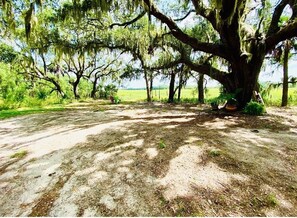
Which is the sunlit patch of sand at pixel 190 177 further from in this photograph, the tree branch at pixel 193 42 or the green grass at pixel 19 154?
the tree branch at pixel 193 42

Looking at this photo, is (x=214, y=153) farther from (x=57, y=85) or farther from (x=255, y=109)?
(x=57, y=85)

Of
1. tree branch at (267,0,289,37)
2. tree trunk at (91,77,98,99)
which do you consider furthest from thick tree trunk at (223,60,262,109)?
tree trunk at (91,77,98,99)

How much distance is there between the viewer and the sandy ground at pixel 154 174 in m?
2.25

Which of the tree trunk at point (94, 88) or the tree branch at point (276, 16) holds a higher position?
the tree branch at point (276, 16)

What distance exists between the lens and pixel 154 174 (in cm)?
288

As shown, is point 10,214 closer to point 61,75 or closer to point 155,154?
point 155,154

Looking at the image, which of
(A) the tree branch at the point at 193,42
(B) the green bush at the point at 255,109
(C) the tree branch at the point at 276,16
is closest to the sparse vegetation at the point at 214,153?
(B) the green bush at the point at 255,109

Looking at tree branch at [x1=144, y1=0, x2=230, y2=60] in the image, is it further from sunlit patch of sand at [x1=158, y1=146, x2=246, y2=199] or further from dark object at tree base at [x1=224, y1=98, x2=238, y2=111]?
sunlit patch of sand at [x1=158, y1=146, x2=246, y2=199]

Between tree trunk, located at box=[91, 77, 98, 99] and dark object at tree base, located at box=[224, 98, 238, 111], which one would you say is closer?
dark object at tree base, located at box=[224, 98, 238, 111]

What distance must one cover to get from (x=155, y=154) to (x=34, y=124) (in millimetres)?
5017

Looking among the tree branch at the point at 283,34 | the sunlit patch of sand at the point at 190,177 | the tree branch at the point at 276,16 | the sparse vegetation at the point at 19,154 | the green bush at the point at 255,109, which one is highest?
the tree branch at the point at 276,16

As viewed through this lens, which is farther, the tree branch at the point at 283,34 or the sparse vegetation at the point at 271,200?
the tree branch at the point at 283,34

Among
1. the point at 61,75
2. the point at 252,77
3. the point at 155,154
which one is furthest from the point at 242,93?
the point at 61,75

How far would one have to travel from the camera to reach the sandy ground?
88.4 inches
